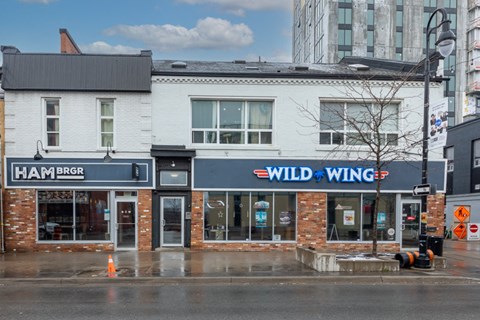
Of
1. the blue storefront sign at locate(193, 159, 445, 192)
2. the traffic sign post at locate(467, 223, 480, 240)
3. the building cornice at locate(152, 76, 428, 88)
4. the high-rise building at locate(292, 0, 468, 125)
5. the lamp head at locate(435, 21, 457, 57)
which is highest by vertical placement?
the high-rise building at locate(292, 0, 468, 125)

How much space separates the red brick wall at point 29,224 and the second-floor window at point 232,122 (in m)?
3.26

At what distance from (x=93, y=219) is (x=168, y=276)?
21.4ft

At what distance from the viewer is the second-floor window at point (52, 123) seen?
53.6 ft

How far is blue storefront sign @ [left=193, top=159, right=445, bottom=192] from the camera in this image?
16578mm

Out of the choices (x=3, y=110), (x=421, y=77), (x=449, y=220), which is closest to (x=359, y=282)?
(x=421, y=77)

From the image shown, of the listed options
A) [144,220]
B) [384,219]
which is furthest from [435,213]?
[144,220]

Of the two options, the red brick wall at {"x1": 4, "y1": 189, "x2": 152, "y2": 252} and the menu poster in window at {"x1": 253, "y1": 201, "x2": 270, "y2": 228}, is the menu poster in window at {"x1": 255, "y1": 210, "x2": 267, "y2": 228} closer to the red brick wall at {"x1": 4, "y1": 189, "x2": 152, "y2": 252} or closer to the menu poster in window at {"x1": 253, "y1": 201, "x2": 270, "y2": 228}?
the menu poster in window at {"x1": 253, "y1": 201, "x2": 270, "y2": 228}

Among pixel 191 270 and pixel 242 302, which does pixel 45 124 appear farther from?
pixel 242 302

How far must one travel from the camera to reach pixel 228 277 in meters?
11.2

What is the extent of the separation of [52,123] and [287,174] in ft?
30.6

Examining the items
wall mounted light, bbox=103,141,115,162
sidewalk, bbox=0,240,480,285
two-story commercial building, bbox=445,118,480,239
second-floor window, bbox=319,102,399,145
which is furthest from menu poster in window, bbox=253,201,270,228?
two-story commercial building, bbox=445,118,480,239

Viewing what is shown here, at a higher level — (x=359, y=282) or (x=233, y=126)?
(x=233, y=126)

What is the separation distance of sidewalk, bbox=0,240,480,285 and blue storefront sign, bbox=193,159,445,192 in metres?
2.74

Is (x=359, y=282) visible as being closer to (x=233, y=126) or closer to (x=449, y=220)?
(x=233, y=126)
